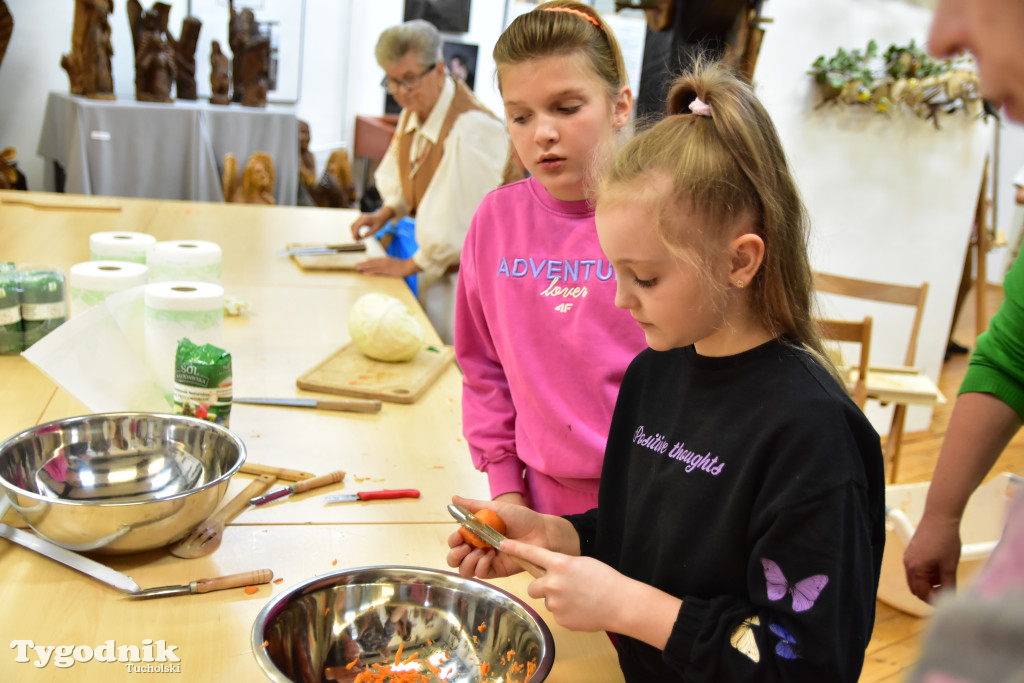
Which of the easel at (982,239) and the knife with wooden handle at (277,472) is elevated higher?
the easel at (982,239)

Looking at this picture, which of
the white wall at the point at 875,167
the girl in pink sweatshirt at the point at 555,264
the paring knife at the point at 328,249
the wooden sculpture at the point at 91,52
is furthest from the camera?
the wooden sculpture at the point at 91,52

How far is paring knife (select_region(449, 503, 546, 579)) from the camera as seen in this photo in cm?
99

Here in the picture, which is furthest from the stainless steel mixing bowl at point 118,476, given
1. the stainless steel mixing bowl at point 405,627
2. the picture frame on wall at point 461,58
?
the picture frame on wall at point 461,58

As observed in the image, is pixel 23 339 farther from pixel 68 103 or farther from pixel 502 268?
pixel 68 103

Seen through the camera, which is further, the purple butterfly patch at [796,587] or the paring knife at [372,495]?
the paring knife at [372,495]

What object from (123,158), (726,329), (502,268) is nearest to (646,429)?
(726,329)

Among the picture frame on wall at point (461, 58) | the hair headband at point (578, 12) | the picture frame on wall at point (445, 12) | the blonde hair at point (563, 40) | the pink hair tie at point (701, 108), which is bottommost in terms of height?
the pink hair tie at point (701, 108)

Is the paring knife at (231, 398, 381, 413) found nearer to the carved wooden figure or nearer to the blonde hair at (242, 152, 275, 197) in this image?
A: the blonde hair at (242, 152, 275, 197)

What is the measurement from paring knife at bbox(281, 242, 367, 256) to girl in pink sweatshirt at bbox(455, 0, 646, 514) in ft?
6.12

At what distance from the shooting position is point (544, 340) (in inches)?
54.3

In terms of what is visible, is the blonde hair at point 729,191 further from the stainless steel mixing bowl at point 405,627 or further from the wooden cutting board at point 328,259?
the wooden cutting board at point 328,259

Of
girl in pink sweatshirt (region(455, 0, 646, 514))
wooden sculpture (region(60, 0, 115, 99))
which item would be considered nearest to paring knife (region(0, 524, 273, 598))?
girl in pink sweatshirt (region(455, 0, 646, 514))

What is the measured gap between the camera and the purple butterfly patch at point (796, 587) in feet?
2.65

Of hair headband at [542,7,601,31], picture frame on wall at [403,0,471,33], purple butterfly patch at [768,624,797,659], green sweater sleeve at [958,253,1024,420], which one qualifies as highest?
picture frame on wall at [403,0,471,33]
